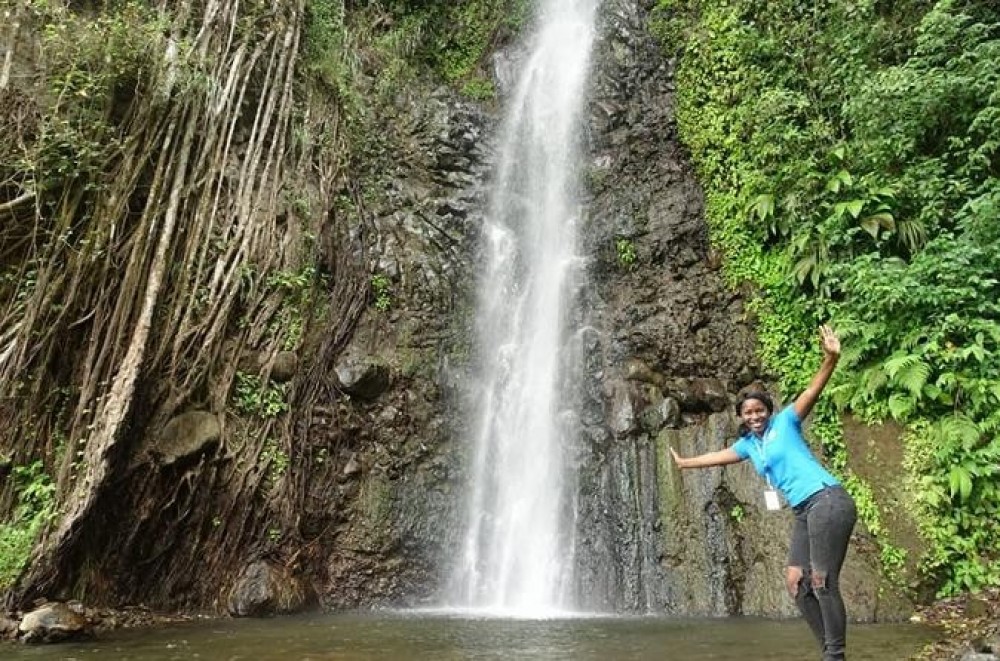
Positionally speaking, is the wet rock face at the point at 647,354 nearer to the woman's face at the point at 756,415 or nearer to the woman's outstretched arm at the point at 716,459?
the woman's outstretched arm at the point at 716,459

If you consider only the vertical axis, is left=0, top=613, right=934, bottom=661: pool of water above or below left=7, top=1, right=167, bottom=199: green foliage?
below

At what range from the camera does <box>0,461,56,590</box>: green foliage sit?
538 centimetres

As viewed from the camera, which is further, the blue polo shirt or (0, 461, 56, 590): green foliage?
(0, 461, 56, 590): green foliage

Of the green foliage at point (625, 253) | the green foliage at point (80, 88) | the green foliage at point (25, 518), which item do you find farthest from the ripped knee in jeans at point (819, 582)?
the green foliage at point (80, 88)

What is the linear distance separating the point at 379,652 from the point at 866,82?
6995 mm

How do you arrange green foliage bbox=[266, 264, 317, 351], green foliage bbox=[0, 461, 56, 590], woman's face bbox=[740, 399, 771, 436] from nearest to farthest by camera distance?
woman's face bbox=[740, 399, 771, 436] → green foliage bbox=[0, 461, 56, 590] → green foliage bbox=[266, 264, 317, 351]

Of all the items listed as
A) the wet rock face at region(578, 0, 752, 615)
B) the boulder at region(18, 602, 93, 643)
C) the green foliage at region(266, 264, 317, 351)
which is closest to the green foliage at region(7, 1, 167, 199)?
the green foliage at region(266, 264, 317, 351)

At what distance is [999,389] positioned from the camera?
5699 mm

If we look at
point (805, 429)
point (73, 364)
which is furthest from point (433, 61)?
point (805, 429)

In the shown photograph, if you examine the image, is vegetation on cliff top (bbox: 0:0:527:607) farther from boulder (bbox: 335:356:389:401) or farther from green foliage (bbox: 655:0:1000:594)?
green foliage (bbox: 655:0:1000:594)

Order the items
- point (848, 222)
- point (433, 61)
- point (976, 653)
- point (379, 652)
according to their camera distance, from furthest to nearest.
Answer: point (433, 61) → point (848, 222) → point (379, 652) → point (976, 653)

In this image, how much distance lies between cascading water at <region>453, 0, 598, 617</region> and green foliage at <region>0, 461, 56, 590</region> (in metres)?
3.60

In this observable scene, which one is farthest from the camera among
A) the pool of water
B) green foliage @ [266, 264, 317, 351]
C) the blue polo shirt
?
green foliage @ [266, 264, 317, 351]

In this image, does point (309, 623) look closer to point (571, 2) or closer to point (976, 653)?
point (976, 653)
